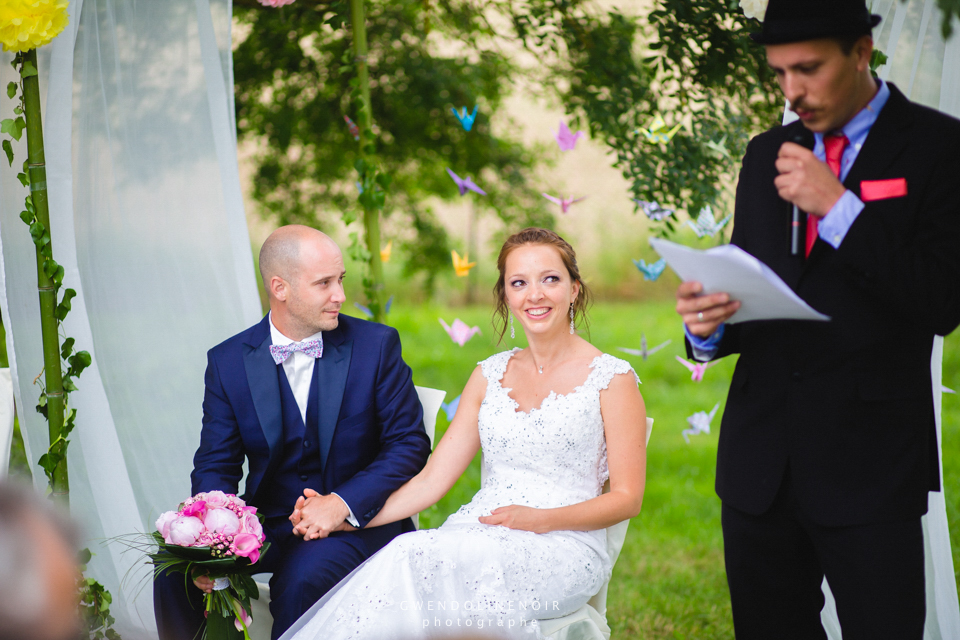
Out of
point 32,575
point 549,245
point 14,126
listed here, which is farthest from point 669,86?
point 32,575

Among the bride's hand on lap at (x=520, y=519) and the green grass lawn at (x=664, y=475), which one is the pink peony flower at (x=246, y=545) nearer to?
the bride's hand on lap at (x=520, y=519)

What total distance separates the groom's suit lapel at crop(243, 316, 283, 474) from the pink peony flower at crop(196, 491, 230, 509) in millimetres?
389

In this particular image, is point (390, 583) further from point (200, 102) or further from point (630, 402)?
point (200, 102)

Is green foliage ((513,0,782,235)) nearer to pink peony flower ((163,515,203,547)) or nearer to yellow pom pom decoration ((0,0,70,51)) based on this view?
yellow pom pom decoration ((0,0,70,51))

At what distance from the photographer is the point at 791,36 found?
5.41 feet

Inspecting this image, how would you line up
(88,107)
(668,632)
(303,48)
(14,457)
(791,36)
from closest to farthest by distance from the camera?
(791,36)
(88,107)
(668,632)
(14,457)
(303,48)

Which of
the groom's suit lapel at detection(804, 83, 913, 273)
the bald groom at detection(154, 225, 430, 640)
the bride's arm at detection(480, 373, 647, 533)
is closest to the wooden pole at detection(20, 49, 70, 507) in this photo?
the bald groom at detection(154, 225, 430, 640)

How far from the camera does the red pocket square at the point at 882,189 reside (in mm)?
1673

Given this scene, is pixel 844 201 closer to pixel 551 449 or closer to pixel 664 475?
pixel 551 449

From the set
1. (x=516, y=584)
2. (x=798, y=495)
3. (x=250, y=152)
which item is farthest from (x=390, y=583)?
(x=250, y=152)

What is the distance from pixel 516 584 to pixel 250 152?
414 cm

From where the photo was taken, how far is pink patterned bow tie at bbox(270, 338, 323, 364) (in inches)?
109

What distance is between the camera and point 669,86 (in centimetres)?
389

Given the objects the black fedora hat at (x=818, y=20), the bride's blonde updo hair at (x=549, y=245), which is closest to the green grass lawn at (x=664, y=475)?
the bride's blonde updo hair at (x=549, y=245)
